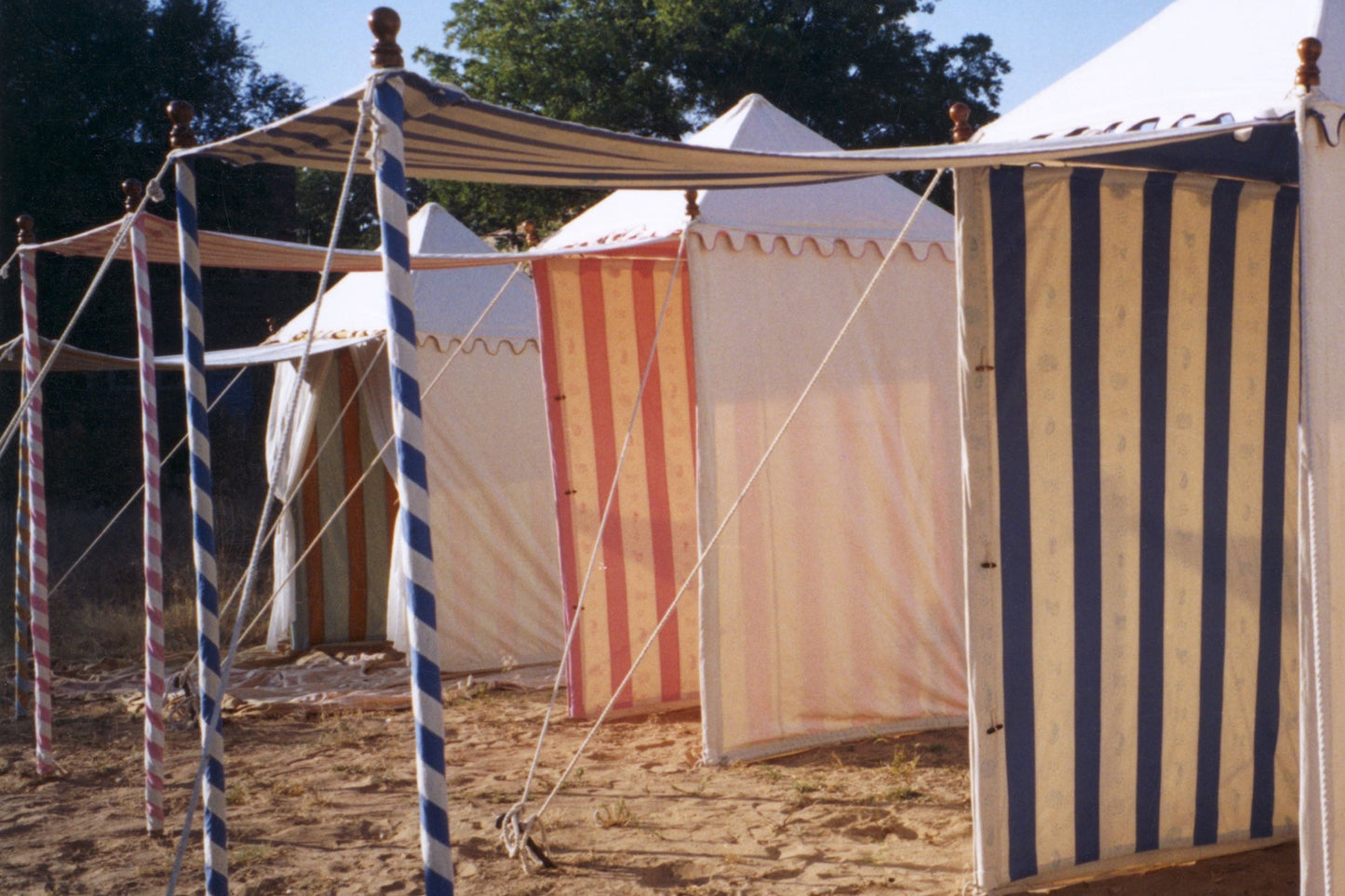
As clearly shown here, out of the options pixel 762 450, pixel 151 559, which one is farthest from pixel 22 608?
pixel 762 450

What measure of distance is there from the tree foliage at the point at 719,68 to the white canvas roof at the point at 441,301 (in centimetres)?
667

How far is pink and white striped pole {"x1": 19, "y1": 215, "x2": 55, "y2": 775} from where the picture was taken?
4.64 metres

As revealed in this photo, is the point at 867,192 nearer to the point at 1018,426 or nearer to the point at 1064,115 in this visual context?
the point at 1064,115

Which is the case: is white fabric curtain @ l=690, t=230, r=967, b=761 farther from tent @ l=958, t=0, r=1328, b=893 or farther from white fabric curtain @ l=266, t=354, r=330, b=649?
white fabric curtain @ l=266, t=354, r=330, b=649

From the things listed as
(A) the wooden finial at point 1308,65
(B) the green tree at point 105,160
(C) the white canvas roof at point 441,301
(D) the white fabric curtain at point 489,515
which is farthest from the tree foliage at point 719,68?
(A) the wooden finial at point 1308,65

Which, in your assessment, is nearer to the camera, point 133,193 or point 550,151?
point 550,151

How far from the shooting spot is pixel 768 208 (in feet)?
15.0

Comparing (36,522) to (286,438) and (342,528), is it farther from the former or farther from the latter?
(286,438)

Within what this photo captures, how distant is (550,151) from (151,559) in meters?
2.34

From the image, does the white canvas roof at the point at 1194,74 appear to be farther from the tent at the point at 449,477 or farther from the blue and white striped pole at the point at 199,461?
the tent at the point at 449,477

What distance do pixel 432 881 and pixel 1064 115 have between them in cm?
240

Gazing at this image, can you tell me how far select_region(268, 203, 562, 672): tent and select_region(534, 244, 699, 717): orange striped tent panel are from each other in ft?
4.09

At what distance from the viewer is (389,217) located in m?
2.12

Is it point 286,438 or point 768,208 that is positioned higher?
point 768,208
